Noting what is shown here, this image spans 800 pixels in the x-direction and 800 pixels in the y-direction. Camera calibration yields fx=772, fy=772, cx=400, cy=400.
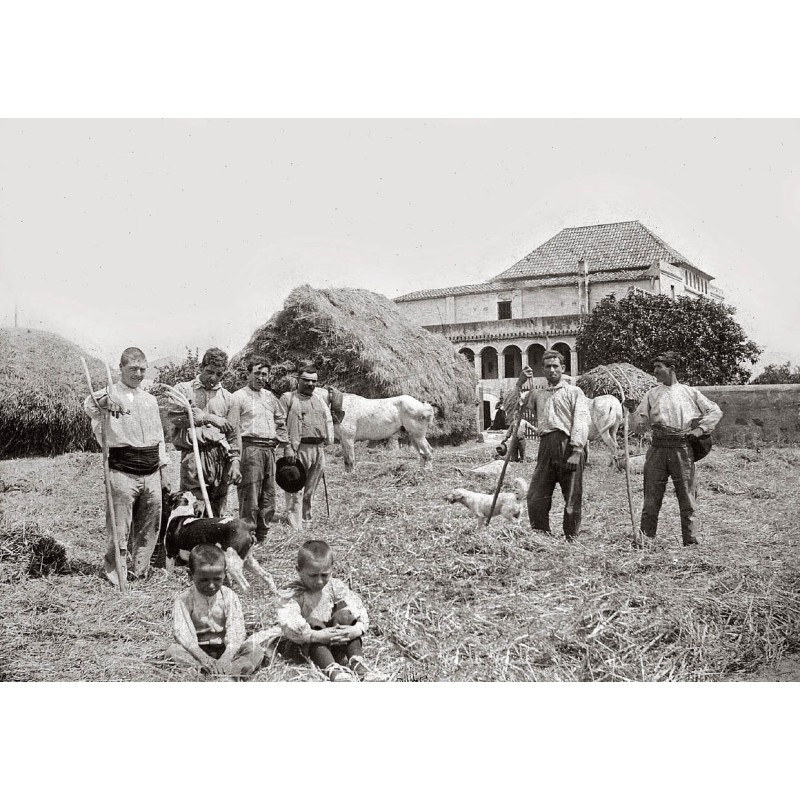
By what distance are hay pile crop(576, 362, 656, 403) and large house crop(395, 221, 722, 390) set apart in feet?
0.47

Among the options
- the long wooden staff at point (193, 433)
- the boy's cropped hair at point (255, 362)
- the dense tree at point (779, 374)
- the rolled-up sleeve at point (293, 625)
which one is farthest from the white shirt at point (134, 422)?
the dense tree at point (779, 374)

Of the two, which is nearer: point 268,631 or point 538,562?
point 268,631

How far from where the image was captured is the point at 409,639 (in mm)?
4062

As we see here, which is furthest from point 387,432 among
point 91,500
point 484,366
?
point 91,500

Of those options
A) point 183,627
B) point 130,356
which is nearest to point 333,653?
point 183,627

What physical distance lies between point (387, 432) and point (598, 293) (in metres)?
1.73

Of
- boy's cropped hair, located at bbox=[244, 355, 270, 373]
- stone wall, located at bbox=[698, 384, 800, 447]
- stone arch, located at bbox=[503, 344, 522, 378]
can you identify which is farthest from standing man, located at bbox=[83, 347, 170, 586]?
stone wall, located at bbox=[698, 384, 800, 447]

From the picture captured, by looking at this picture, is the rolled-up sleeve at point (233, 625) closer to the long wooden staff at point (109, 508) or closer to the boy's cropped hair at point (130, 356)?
the long wooden staff at point (109, 508)

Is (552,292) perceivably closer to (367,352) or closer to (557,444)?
(557,444)

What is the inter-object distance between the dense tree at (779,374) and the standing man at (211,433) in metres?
3.36

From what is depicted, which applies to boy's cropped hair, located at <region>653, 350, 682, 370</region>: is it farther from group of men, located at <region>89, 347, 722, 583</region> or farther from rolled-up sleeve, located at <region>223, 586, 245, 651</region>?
rolled-up sleeve, located at <region>223, 586, 245, 651</region>

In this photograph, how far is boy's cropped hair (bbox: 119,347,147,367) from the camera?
4617 millimetres

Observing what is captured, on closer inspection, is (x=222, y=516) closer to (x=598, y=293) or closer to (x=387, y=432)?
(x=387, y=432)

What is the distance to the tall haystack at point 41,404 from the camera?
5.40 metres
